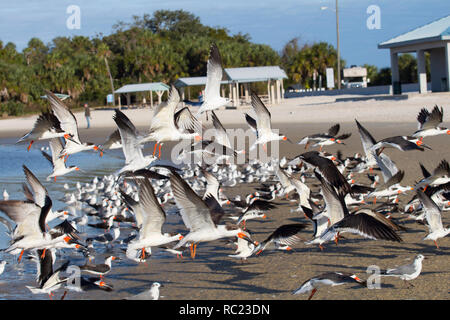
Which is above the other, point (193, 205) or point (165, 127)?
point (165, 127)

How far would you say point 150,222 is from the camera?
8984 mm

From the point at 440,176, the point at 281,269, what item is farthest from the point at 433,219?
the point at 440,176

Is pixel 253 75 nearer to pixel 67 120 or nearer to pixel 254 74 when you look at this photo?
pixel 254 74

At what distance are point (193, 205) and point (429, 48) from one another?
1311 inches

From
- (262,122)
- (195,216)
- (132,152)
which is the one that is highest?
(262,122)

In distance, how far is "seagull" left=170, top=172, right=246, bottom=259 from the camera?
26.8ft

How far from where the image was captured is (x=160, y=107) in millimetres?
11648

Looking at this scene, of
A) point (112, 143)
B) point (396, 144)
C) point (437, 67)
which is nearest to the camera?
point (112, 143)

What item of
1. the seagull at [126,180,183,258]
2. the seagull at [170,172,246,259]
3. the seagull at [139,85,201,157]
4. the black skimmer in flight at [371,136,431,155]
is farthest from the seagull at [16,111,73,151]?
the black skimmer in flight at [371,136,431,155]

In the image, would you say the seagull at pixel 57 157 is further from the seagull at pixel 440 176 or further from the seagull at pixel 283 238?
the seagull at pixel 440 176

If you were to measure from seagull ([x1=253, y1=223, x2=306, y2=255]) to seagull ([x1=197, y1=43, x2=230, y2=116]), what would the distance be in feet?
11.5

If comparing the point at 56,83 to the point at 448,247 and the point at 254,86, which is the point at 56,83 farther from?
the point at 448,247

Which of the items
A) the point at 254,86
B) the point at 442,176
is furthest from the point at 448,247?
the point at 254,86

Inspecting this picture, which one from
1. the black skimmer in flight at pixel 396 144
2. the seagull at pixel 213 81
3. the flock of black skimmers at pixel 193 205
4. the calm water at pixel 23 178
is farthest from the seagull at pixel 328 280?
the black skimmer in flight at pixel 396 144
